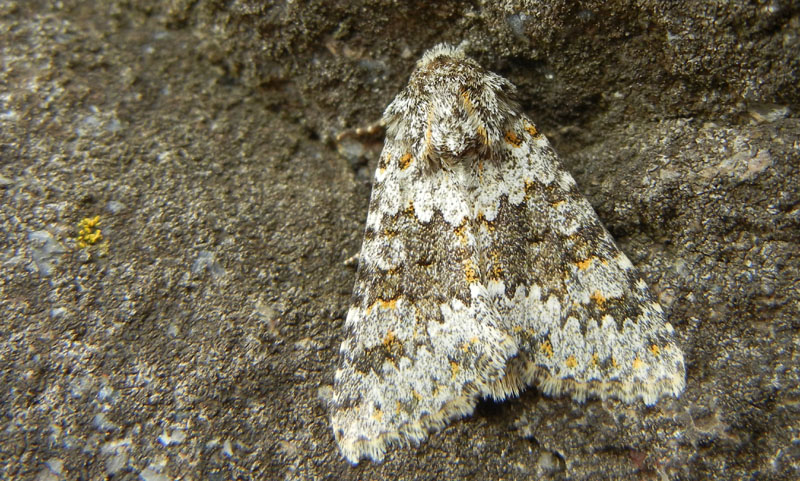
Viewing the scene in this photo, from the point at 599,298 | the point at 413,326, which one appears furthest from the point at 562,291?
the point at 413,326

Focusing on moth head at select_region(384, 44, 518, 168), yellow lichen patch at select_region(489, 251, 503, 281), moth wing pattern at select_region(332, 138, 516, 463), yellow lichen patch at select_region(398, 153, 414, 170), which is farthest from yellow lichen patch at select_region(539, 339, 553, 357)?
yellow lichen patch at select_region(398, 153, 414, 170)

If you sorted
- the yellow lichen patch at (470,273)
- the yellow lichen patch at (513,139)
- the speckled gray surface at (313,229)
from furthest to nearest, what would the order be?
the yellow lichen patch at (513,139), the yellow lichen patch at (470,273), the speckled gray surface at (313,229)

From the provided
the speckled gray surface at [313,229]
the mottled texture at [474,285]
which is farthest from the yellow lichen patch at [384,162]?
the speckled gray surface at [313,229]

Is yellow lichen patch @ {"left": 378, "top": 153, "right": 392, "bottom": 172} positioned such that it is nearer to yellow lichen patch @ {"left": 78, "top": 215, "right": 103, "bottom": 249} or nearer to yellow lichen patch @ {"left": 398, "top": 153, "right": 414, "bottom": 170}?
yellow lichen patch @ {"left": 398, "top": 153, "right": 414, "bottom": 170}

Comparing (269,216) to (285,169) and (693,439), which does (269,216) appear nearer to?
(285,169)

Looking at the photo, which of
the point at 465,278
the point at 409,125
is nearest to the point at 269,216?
the point at 409,125

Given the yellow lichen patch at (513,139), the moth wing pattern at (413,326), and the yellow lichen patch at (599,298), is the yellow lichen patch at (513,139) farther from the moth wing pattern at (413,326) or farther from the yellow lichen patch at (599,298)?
the yellow lichen patch at (599,298)

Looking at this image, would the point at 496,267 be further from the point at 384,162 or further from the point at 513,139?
the point at 384,162
